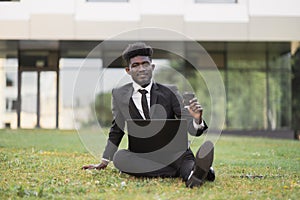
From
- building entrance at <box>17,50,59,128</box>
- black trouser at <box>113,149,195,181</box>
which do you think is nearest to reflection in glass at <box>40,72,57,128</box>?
building entrance at <box>17,50,59,128</box>

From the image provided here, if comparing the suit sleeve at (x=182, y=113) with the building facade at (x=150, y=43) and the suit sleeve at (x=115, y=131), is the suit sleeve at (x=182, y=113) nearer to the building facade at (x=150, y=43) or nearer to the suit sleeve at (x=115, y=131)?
the suit sleeve at (x=115, y=131)

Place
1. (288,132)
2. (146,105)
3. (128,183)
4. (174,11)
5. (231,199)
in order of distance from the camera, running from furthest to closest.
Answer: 1. (288,132)
2. (174,11)
3. (146,105)
4. (128,183)
5. (231,199)

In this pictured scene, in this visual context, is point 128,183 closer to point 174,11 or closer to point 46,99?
point 174,11

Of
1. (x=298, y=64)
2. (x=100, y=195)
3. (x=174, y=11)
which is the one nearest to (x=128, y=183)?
(x=100, y=195)

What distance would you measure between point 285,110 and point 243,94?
218 centimetres

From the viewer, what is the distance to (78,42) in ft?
74.9

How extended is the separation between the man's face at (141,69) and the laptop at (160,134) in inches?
21.3

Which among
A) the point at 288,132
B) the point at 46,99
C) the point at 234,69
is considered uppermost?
the point at 234,69

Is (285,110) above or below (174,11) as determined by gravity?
below

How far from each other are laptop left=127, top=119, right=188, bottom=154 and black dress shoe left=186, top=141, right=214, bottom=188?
29.7 inches

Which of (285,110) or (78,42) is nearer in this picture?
(78,42)

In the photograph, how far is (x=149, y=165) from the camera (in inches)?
255

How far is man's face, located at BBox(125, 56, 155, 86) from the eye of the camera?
6.34 m

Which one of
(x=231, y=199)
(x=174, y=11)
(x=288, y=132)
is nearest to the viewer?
(x=231, y=199)
